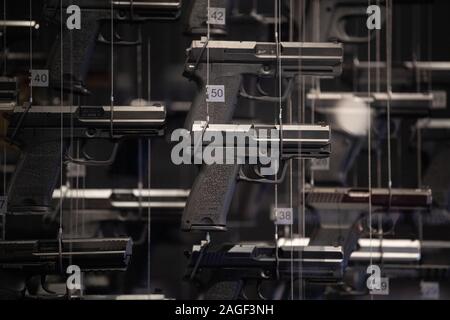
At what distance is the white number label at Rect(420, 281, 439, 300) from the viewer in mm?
7009

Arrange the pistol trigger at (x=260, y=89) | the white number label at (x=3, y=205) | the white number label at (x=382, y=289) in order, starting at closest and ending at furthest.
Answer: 1. the white number label at (x=3, y=205)
2. the pistol trigger at (x=260, y=89)
3. the white number label at (x=382, y=289)

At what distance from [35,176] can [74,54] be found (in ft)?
2.23

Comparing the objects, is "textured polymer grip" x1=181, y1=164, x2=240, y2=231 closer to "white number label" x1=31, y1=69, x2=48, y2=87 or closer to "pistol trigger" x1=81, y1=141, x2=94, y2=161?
"pistol trigger" x1=81, y1=141, x2=94, y2=161

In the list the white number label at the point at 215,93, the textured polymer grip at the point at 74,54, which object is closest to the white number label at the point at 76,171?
the textured polymer grip at the point at 74,54

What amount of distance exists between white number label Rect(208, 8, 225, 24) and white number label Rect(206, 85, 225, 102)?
0.36m

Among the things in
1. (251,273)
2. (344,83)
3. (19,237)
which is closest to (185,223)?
(251,273)

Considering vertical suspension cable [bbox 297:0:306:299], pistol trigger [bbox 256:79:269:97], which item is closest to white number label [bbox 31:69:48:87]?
pistol trigger [bbox 256:79:269:97]

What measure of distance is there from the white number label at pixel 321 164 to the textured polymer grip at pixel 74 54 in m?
1.34

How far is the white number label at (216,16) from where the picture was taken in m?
6.57

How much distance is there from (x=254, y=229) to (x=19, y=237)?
135cm

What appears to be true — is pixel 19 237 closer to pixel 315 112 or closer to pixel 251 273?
pixel 251 273

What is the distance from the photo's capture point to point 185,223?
256 inches

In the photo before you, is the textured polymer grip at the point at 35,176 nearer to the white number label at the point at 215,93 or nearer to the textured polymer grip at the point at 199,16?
the white number label at the point at 215,93
